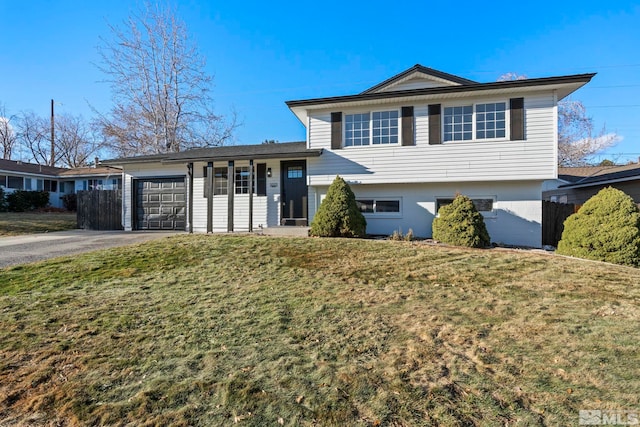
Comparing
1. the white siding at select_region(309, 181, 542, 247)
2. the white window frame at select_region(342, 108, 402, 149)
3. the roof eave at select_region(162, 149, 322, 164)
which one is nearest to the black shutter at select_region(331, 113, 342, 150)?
the white window frame at select_region(342, 108, 402, 149)

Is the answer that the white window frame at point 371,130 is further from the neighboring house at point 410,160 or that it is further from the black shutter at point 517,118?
the black shutter at point 517,118

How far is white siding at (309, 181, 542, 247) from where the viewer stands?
9.91 m

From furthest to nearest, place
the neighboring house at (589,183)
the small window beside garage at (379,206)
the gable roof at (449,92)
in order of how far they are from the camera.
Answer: the neighboring house at (589,183)
the small window beside garage at (379,206)
the gable roof at (449,92)

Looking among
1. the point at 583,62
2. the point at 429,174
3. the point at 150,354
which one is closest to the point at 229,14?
the point at 429,174

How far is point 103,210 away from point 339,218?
36.1ft

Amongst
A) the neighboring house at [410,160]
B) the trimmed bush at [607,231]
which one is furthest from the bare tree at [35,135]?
the trimmed bush at [607,231]

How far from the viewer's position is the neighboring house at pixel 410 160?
9.56 meters

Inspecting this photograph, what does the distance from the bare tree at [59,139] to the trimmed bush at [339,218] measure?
3599cm

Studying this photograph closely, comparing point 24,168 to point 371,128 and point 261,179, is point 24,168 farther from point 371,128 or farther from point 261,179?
point 371,128

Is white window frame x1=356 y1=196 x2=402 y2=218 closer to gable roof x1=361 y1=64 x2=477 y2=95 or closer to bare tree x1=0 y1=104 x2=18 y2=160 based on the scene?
gable roof x1=361 y1=64 x2=477 y2=95

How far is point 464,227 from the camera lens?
8.55m

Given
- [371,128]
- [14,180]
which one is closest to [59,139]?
[14,180]

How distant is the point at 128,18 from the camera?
1919 centimetres

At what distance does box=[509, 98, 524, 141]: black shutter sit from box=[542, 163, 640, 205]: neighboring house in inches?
276
